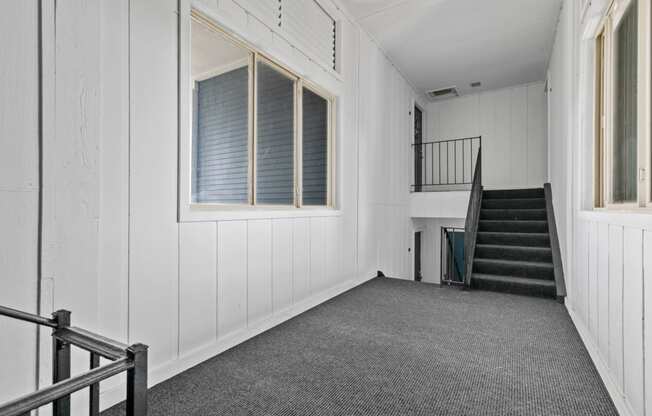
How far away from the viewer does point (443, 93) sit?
276 inches

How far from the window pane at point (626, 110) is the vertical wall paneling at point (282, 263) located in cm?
245

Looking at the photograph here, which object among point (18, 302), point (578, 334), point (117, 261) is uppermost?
point (117, 261)

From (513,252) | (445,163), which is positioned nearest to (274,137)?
(513,252)

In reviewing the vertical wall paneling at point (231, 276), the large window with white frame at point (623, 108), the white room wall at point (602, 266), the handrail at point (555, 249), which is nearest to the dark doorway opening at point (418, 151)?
the handrail at point (555, 249)

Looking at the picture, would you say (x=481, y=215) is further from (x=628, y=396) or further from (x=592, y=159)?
(x=628, y=396)

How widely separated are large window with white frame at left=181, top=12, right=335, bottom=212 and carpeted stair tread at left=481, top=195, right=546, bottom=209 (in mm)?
3752

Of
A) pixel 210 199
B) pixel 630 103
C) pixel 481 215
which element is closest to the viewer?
pixel 630 103

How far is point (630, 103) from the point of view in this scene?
1.92 meters

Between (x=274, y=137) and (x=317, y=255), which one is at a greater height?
(x=274, y=137)

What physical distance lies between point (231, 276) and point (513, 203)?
5265 mm

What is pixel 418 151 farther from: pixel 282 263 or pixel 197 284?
pixel 197 284

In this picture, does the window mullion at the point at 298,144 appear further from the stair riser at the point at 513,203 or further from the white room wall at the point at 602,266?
the stair riser at the point at 513,203

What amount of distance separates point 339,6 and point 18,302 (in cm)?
408

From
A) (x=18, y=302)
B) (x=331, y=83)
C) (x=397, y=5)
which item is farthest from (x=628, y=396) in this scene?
(x=397, y=5)
